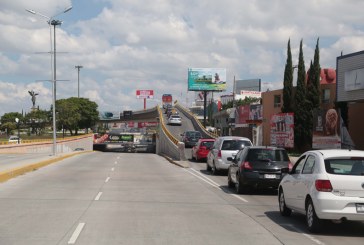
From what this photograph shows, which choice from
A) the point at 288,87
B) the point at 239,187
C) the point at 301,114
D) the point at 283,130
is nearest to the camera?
the point at 239,187

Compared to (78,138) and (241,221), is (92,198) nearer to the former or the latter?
(241,221)

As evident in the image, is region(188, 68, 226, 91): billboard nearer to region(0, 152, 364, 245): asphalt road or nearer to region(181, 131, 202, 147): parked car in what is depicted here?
region(181, 131, 202, 147): parked car

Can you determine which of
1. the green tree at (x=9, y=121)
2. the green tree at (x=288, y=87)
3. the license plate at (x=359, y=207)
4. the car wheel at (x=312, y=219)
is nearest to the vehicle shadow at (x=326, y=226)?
the car wheel at (x=312, y=219)

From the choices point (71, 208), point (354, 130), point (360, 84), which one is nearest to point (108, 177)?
point (71, 208)

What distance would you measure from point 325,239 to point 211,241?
2120 millimetres

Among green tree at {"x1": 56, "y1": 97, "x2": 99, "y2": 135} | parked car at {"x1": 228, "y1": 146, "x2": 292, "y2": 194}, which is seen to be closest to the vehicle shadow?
parked car at {"x1": 228, "y1": 146, "x2": 292, "y2": 194}

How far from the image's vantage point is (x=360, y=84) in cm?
3356

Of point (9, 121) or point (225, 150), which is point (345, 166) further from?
point (9, 121)

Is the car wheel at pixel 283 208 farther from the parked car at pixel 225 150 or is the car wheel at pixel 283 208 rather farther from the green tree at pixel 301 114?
the green tree at pixel 301 114

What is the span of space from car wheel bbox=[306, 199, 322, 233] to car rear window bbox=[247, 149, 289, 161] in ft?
22.5

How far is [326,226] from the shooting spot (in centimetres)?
1081

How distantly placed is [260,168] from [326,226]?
6145 mm

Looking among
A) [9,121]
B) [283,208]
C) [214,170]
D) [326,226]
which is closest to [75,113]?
[9,121]

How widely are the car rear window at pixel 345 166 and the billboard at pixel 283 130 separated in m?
29.6
